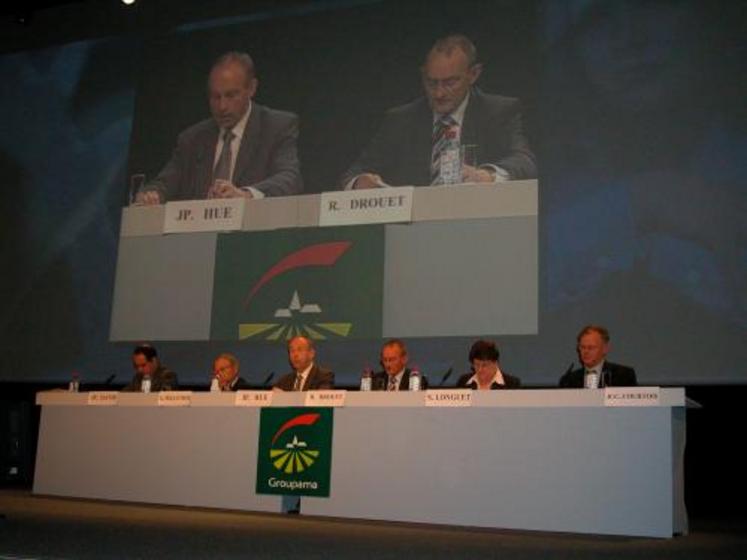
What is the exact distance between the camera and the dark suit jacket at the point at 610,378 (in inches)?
164

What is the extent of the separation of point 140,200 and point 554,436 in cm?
411

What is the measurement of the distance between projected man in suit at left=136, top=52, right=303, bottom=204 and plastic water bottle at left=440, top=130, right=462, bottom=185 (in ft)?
3.47

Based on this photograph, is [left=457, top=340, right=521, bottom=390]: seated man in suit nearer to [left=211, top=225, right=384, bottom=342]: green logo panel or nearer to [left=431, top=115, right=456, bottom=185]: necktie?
[left=211, top=225, right=384, bottom=342]: green logo panel

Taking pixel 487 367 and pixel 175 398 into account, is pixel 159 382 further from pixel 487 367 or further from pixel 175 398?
pixel 487 367

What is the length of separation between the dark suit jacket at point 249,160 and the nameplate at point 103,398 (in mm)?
2011

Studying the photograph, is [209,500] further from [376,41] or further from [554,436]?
[376,41]

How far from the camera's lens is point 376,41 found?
6.26 meters

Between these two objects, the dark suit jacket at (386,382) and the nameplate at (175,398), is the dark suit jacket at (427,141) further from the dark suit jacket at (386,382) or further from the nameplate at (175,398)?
the nameplate at (175,398)

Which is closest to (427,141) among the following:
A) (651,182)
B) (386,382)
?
(651,182)

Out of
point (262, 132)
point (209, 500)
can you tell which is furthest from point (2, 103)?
point (209, 500)

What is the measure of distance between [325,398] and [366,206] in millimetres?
2051

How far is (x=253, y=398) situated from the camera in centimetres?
438

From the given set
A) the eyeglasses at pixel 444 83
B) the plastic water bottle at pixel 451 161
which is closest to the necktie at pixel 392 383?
the plastic water bottle at pixel 451 161

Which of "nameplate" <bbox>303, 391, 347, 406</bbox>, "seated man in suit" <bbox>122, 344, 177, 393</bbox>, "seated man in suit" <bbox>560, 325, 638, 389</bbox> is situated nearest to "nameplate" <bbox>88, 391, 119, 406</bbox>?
"seated man in suit" <bbox>122, 344, 177, 393</bbox>
